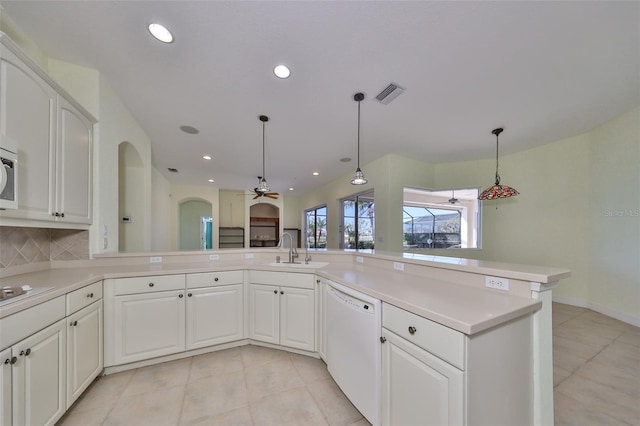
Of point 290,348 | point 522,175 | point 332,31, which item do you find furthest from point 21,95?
point 522,175

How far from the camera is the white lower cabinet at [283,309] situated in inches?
89.0

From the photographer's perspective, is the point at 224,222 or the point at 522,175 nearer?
the point at 522,175

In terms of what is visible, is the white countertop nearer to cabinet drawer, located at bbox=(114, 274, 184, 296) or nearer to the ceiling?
cabinet drawer, located at bbox=(114, 274, 184, 296)

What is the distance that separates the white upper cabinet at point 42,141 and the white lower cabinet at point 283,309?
1707mm

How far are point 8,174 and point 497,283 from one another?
309cm

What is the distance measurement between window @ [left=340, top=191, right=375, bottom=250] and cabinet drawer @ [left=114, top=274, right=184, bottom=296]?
14.0 ft

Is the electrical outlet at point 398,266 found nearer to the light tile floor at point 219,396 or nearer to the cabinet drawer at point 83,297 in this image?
the light tile floor at point 219,396

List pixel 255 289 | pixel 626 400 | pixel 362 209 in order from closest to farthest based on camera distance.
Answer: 1. pixel 626 400
2. pixel 255 289
3. pixel 362 209

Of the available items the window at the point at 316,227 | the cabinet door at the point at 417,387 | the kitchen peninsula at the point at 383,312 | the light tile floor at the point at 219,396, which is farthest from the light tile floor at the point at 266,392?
the window at the point at 316,227

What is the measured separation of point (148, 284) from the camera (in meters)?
2.12

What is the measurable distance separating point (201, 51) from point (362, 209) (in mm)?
4654

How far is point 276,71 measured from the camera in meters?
2.31

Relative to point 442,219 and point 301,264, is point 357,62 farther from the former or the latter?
point 442,219

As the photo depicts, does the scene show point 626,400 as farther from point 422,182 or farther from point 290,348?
point 422,182
